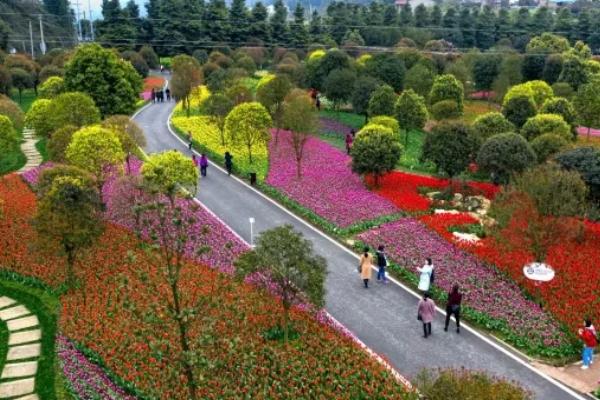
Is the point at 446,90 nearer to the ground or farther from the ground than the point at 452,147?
farther from the ground

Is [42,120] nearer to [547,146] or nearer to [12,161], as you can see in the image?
[12,161]

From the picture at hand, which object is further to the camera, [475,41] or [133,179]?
[475,41]

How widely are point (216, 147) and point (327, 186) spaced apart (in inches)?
388

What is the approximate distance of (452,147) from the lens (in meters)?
26.4

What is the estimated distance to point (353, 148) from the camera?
27453 mm

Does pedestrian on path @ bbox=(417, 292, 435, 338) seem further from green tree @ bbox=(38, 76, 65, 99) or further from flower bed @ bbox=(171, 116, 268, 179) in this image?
green tree @ bbox=(38, 76, 65, 99)

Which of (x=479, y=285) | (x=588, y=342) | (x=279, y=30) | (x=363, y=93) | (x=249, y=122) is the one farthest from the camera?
(x=279, y=30)

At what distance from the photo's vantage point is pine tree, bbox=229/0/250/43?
79.2 metres

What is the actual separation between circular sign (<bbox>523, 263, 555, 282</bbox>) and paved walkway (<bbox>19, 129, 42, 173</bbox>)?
2468 cm

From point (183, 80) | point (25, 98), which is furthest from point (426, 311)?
point (25, 98)

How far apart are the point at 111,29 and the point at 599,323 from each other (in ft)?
240

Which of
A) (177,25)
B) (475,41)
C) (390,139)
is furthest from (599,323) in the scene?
(475,41)

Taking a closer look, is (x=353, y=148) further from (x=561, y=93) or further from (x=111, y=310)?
(x=561, y=93)

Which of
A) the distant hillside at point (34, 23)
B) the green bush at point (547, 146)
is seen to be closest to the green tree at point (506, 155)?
the green bush at point (547, 146)
